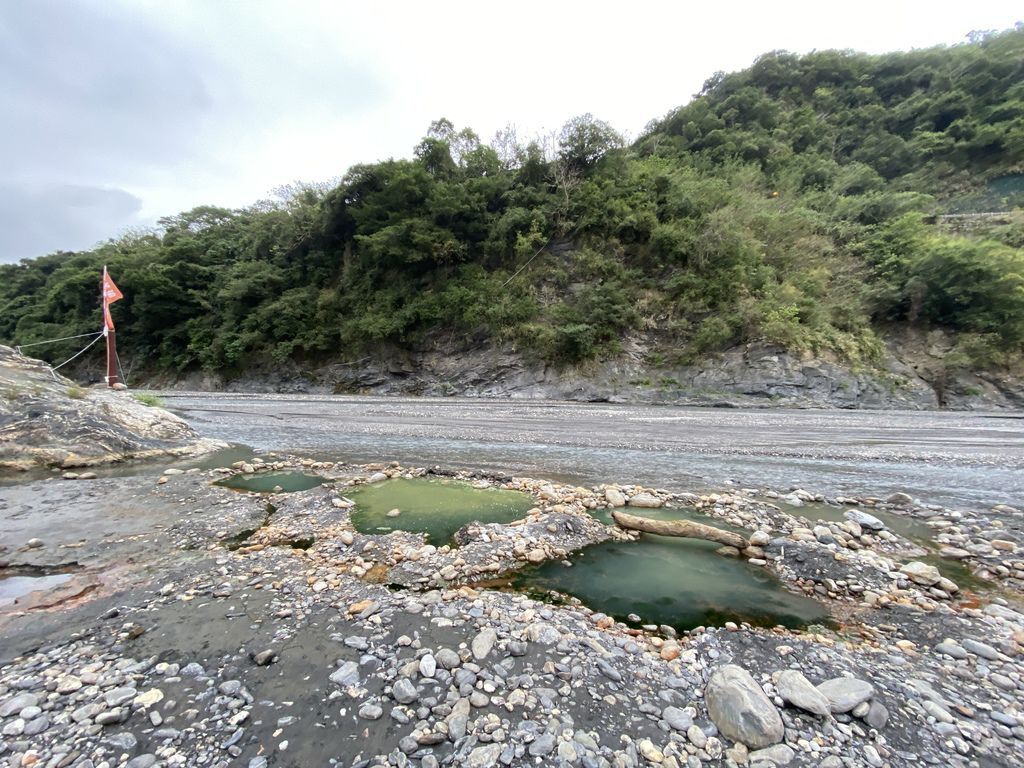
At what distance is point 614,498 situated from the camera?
588 centimetres

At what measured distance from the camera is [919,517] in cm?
538

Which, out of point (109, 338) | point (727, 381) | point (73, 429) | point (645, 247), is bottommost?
point (73, 429)

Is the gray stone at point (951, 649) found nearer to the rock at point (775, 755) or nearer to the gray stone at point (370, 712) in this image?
the rock at point (775, 755)

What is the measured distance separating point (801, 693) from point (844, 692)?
239 millimetres

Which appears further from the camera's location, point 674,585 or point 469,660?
point 674,585

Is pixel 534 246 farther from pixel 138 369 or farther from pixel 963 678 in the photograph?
pixel 138 369

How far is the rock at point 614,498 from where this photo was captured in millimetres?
5805

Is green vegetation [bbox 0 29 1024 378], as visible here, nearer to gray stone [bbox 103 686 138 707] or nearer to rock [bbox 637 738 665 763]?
rock [bbox 637 738 665 763]

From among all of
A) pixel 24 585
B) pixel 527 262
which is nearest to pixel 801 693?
pixel 24 585

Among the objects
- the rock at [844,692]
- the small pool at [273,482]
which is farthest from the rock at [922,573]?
the small pool at [273,482]

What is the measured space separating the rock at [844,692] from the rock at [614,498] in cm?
333

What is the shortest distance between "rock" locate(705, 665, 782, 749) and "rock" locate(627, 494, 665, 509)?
128 inches

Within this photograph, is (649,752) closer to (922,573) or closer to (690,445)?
(922,573)

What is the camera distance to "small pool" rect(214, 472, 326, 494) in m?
6.43
